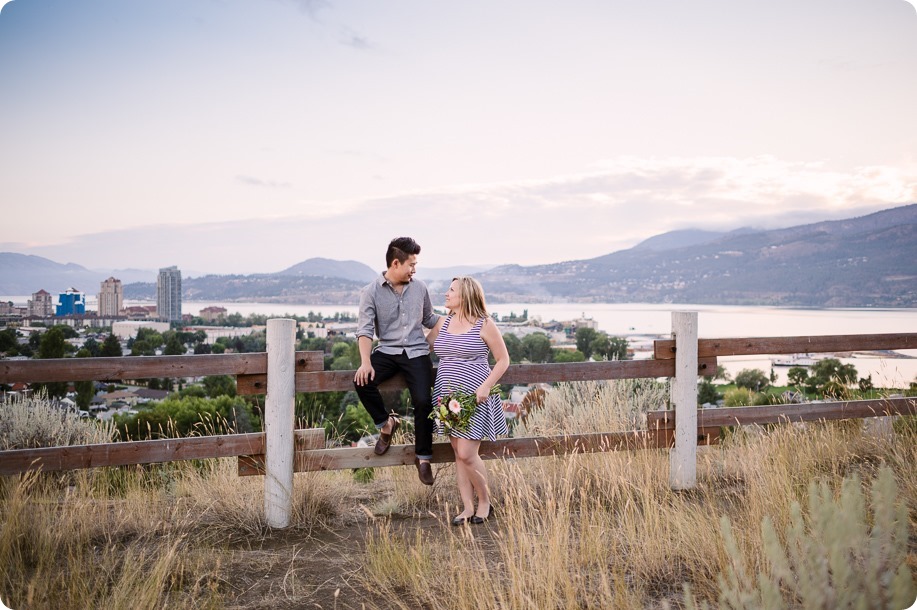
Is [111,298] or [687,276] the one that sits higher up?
[687,276]

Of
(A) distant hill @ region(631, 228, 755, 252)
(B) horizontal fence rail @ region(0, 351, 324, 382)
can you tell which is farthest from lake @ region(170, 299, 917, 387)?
(B) horizontal fence rail @ region(0, 351, 324, 382)

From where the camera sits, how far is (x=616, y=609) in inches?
134

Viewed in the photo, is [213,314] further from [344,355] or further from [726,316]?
[726,316]

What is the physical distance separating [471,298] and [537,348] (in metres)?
19.6

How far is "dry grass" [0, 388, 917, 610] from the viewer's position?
11.8ft

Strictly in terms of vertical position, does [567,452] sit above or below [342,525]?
above

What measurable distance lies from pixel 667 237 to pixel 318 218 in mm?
30675

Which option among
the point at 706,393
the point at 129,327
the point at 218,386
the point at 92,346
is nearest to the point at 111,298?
the point at 129,327

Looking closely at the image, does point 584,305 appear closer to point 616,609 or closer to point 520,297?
point 520,297

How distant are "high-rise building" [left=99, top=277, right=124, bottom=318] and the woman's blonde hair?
3059 centimetres

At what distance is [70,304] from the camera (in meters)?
29.2

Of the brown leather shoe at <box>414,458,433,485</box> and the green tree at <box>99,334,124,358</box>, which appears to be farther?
the green tree at <box>99,334,124,358</box>

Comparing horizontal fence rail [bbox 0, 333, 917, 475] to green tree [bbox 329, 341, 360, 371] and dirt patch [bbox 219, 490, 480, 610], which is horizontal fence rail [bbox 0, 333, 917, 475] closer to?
dirt patch [bbox 219, 490, 480, 610]

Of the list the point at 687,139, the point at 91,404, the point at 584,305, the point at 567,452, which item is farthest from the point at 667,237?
the point at 567,452
